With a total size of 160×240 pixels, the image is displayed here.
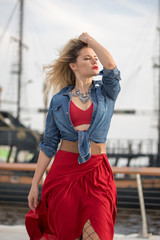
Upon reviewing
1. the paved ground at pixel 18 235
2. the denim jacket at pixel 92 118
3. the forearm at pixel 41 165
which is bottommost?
the paved ground at pixel 18 235

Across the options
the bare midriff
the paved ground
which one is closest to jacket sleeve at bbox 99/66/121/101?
the bare midriff

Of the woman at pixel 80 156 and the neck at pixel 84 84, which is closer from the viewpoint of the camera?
the woman at pixel 80 156

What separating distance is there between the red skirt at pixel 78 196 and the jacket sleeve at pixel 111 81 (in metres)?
0.33

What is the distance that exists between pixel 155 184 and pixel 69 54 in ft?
43.9

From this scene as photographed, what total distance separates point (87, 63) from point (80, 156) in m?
0.49

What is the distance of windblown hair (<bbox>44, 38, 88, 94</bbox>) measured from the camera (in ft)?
5.91

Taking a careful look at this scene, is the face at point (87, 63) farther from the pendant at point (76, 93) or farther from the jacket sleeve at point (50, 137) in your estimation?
the jacket sleeve at point (50, 137)

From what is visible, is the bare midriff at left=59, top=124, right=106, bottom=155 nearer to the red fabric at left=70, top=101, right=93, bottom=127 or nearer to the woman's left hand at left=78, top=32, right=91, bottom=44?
the red fabric at left=70, top=101, right=93, bottom=127

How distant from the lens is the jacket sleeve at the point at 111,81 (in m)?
1.68

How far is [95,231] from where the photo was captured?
152cm

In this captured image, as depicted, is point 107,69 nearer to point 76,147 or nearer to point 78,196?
point 76,147

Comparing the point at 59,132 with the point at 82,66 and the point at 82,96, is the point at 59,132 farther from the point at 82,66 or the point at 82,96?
the point at 82,66

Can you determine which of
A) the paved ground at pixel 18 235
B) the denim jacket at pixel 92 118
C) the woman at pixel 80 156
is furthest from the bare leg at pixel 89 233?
the paved ground at pixel 18 235

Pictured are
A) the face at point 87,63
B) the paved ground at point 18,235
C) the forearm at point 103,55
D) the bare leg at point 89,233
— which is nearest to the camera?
the bare leg at point 89,233
